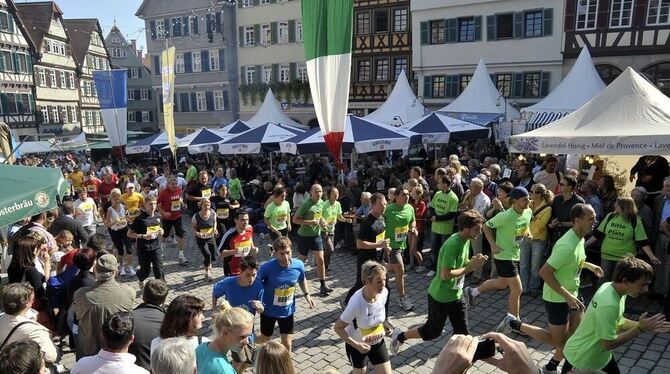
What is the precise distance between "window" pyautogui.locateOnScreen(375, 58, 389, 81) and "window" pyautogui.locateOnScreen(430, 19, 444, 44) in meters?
3.45

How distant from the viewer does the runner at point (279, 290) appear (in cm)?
515

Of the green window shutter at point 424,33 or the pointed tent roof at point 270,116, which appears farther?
the green window shutter at point 424,33

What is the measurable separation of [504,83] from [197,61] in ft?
77.8

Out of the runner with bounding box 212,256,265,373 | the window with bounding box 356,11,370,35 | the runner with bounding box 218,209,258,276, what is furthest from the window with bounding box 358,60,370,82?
the runner with bounding box 212,256,265,373

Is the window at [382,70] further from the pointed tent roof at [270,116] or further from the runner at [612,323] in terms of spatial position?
the runner at [612,323]

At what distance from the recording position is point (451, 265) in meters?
5.05

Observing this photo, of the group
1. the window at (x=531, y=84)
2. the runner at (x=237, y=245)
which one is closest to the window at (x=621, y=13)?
the window at (x=531, y=84)

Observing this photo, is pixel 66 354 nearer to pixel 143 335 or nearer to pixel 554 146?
pixel 143 335

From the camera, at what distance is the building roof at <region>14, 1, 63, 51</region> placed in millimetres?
40125

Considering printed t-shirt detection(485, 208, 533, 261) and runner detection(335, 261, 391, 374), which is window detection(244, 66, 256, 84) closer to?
printed t-shirt detection(485, 208, 533, 261)

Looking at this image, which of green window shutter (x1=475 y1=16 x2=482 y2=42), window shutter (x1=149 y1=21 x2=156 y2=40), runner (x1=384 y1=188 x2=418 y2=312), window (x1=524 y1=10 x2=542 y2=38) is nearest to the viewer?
runner (x1=384 y1=188 x2=418 y2=312)

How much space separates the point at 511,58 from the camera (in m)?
24.0

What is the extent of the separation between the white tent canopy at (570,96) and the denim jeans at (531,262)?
9190 millimetres

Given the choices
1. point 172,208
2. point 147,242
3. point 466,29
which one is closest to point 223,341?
point 147,242
